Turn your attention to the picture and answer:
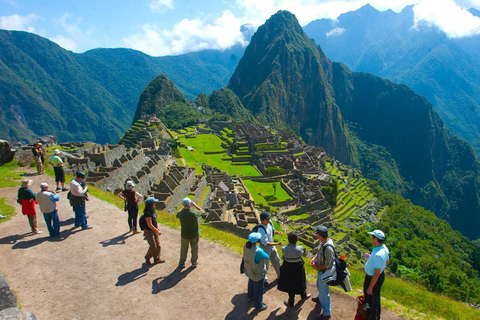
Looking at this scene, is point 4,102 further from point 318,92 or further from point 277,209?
point 318,92

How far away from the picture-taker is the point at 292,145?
228 feet

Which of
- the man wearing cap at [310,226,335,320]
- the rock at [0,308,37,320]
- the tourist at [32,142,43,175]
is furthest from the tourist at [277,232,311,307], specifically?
the tourist at [32,142,43,175]

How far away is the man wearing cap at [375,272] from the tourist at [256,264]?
6.40ft

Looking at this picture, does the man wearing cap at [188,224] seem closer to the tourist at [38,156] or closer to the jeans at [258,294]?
the jeans at [258,294]

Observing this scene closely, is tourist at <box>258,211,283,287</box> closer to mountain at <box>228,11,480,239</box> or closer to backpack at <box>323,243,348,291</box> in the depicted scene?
backpack at <box>323,243,348,291</box>

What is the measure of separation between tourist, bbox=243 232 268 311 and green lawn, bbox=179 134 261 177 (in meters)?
38.7

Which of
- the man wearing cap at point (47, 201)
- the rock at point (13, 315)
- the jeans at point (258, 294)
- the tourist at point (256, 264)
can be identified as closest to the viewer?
the rock at point (13, 315)

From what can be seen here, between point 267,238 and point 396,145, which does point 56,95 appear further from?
point 396,145

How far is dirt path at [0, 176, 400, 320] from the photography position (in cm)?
668

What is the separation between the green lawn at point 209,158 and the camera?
52.2 metres

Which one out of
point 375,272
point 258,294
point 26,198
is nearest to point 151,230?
point 258,294

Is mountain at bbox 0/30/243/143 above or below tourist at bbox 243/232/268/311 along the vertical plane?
above

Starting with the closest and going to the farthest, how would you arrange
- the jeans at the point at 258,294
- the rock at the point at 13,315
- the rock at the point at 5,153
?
the rock at the point at 13,315 → the jeans at the point at 258,294 → the rock at the point at 5,153

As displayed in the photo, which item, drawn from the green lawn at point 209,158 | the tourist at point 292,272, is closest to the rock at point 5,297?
the tourist at point 292,272
